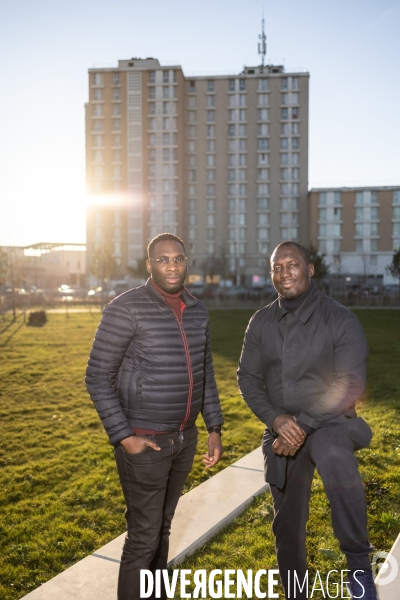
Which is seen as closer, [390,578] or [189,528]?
[390,578]

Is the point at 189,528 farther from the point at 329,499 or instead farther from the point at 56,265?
the point at 56,265

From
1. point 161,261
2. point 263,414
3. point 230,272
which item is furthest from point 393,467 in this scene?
point 230,272

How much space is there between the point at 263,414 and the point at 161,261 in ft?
3.58

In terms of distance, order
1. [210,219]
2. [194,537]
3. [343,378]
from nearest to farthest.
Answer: [343,378], [194,537], [210,219]

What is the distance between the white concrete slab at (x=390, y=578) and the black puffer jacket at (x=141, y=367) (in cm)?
166

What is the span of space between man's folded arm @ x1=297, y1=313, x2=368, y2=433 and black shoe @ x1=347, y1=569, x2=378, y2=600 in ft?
2.48

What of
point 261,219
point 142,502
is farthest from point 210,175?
point 142,502

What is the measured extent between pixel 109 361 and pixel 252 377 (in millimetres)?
979

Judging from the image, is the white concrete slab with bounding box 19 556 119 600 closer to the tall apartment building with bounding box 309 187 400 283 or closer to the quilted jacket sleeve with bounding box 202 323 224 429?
the quilted jacket sleeve with bounding box 202 323 224 429

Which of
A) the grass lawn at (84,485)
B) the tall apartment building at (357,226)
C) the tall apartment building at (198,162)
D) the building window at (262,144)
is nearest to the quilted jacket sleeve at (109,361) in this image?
the grass lawn at (84,485)

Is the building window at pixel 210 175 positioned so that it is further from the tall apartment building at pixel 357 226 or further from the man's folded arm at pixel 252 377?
the man's folded arm at pixel 252 377

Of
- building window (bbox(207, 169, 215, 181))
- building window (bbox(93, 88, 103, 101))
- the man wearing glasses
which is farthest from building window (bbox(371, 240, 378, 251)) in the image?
the man wearing glasses

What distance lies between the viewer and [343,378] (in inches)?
118

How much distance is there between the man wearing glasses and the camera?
2875 millimetres
